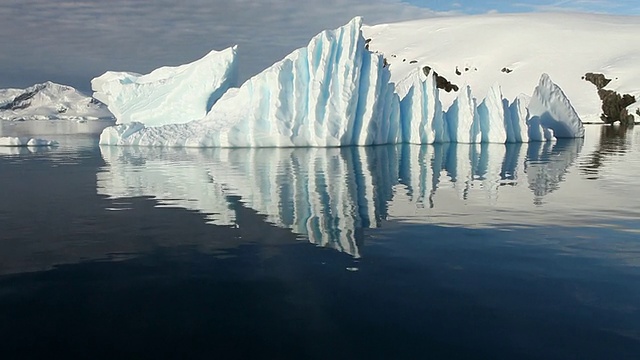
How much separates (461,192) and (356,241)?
494 centimetres

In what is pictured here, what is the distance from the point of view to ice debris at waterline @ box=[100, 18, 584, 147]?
2212 centimetres

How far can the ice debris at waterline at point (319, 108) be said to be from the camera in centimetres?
2212

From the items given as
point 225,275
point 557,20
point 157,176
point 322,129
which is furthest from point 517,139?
point 557,20

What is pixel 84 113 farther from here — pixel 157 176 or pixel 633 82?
pixel 157 176

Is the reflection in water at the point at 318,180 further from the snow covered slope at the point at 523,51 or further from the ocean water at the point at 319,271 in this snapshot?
the snow covered slope at the point at 523,51

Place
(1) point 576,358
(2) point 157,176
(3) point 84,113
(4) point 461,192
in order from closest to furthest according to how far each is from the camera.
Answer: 1. (1) point 576,358
2. (4) point 461,192
3. (2) point 157,176
4. (3) point 84,113

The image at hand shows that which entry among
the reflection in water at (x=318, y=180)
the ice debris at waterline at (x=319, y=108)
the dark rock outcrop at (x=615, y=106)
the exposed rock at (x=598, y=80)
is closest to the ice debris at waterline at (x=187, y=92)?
the ice debris at waterline at (x=319, y=108)

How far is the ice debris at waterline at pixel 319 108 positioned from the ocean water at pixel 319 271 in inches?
423

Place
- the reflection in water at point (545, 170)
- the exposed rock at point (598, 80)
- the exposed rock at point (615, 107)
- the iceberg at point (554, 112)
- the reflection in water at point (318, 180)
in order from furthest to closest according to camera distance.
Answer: the exposed rock at point (598, 80) → the exposed rock at point (615, 107) → the iceberg at point (554, 112) → the reflection in water at point (545, 170) → the reflection in water at point (318, 180)

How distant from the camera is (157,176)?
13.6m

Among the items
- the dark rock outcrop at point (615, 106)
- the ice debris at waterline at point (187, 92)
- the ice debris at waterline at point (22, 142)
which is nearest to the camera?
the ice debris at waterline at point (22, 142)

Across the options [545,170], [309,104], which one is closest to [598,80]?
[309,104]

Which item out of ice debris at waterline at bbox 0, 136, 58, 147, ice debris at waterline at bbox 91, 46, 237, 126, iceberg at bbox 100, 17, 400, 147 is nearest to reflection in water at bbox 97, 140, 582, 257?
iceberg at bbox 100, 17, 400, 147

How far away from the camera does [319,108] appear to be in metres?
22.1
